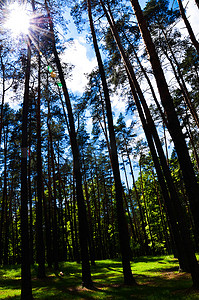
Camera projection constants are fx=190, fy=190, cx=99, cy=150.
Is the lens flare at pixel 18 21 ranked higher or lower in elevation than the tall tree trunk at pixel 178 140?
higher

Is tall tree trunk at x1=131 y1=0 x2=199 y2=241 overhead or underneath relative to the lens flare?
underneath

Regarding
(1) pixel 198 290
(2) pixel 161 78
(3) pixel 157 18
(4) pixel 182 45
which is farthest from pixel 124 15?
(1) pixel 198 290

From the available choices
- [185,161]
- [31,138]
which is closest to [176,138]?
[185,161]

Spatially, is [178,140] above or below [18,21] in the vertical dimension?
below

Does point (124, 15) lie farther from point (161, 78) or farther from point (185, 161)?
point (185, 161)

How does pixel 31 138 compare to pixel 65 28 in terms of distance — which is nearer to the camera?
pixel 65 28

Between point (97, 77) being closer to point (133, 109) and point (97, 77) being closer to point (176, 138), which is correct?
point (133, 109)

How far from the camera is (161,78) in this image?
5727 millimetres

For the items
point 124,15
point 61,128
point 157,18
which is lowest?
point 61,128

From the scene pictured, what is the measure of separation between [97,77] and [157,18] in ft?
19.7

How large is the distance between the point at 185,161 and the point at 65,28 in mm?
10403

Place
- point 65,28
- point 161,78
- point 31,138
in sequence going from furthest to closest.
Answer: point 31,138 → point 65,28 → point 161,78

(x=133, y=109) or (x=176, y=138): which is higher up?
(x=133, y=109)

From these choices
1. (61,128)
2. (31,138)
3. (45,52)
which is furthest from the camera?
(61,128)
